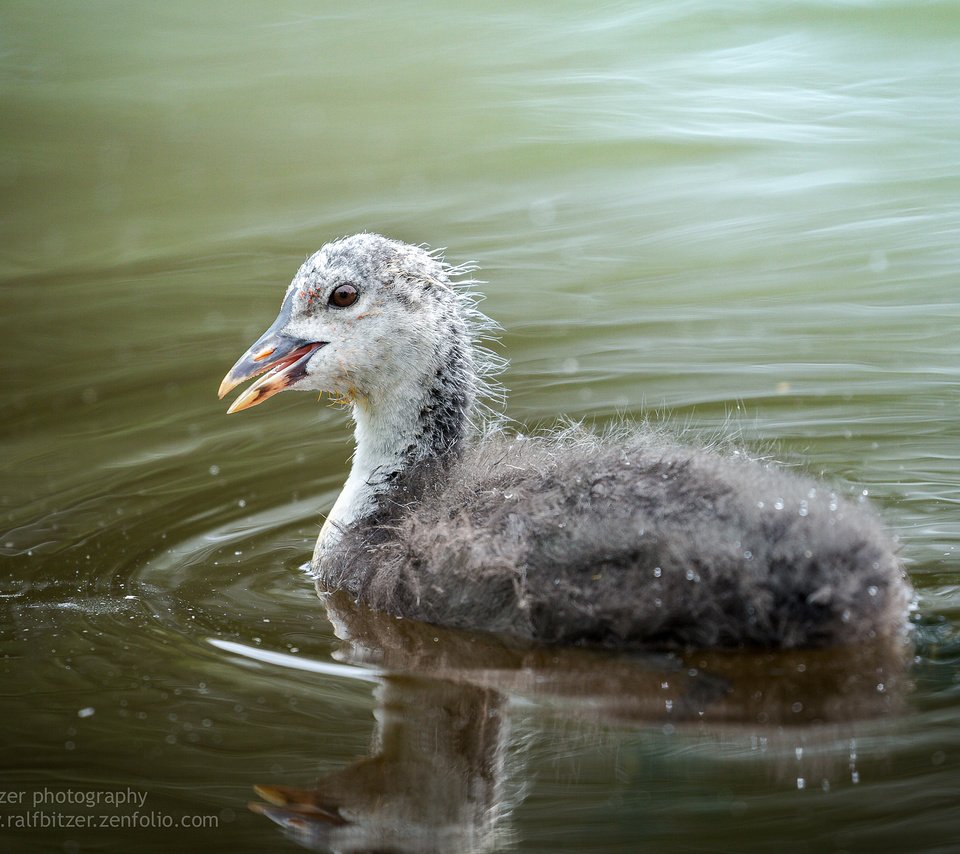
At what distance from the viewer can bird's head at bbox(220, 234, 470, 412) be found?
580 cm

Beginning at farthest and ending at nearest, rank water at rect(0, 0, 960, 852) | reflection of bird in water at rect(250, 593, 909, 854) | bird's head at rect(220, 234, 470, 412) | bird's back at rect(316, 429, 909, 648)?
bird's head at rect(220, 234, 470, 412) < bird's back at rect(316, 429, 909, 648) < water at rect(0, 0, 960, 852) < reflection of bird in water at rect(250, 593, 909, 854)

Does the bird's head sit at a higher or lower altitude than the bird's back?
higher

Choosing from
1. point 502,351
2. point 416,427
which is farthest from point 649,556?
point 502,351

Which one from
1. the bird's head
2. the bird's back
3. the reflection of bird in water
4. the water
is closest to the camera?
the reflection of bird in water

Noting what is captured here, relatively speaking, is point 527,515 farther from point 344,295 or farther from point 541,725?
point 344,295

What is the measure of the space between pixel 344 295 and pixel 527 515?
143 centimetres

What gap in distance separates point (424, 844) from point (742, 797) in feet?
2.73

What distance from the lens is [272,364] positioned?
5.88m

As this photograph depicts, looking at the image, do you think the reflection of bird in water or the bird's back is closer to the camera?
the reflection of bird in water

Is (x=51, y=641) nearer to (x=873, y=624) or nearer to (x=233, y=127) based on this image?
(x=873, y=624)

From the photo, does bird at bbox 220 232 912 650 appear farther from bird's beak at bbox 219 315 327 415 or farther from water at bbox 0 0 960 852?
water at bbox 0 0 960 852

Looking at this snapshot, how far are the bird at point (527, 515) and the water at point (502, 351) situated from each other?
0.15m

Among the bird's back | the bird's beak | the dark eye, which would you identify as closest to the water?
the bird's back

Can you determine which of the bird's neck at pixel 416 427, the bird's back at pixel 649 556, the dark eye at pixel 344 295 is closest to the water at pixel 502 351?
the bird's back at pixel 649 556
